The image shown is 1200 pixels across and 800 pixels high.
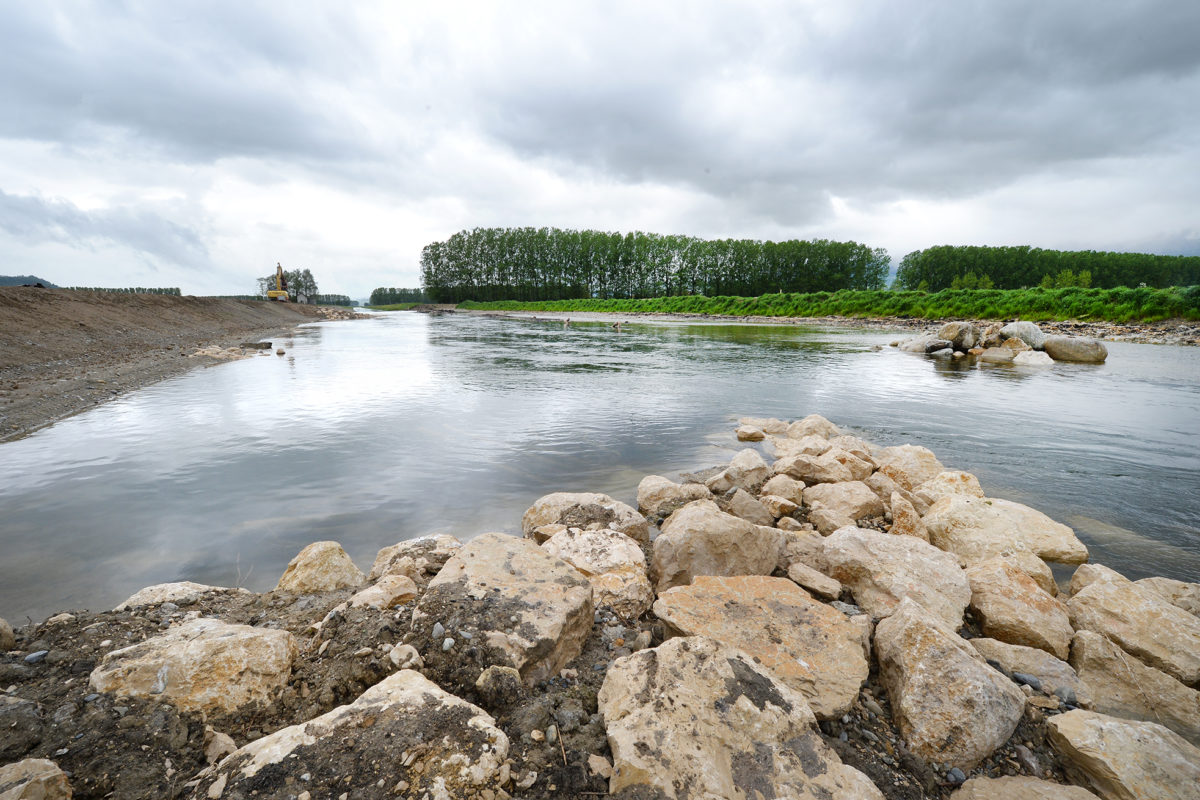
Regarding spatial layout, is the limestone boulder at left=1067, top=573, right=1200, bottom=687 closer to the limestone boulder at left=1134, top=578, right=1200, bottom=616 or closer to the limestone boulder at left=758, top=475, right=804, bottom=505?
the limestone boulder at left=1134, top=578, right=1200, bottom=616

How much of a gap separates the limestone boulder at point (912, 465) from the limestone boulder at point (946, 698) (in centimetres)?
441

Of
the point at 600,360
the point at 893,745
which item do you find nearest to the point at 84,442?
the point at 893,745

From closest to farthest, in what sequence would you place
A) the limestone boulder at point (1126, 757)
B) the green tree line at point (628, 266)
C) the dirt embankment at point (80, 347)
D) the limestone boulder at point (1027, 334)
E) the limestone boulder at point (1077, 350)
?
the limestone boulder at point (1126, 757), the dirt embankment at point (80, 347), the limestone boulder at point (1077, 350), the limestone boulder at point (1027, 334), the green tree line at point (628, 266)

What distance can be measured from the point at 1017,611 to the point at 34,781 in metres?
5.43

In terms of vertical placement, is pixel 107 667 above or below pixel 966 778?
above

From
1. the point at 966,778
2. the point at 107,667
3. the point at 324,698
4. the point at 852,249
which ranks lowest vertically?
the point at 966,778

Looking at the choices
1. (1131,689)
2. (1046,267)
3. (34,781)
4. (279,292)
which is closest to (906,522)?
(1131,689)

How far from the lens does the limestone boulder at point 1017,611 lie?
3.41m

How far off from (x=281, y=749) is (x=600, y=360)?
840 inches

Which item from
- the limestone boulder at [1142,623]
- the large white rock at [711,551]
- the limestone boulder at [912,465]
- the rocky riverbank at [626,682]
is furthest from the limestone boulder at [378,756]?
the limestone boulder at [912,465]

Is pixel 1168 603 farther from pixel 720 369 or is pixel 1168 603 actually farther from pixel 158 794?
pixel 720 369

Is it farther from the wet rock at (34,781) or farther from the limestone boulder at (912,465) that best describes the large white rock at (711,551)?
the limestone boulder at (912,465)

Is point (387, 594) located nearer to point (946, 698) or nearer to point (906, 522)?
point (946, 698)

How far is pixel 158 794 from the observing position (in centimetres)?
201
